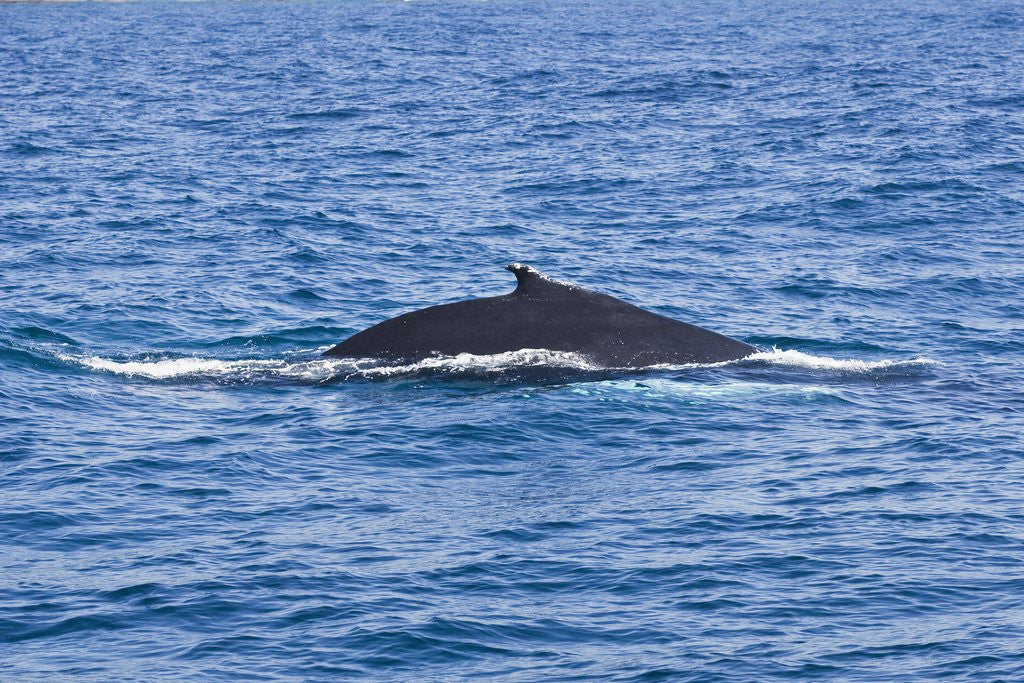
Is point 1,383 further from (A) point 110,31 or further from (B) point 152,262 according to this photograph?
(A) point 110,31

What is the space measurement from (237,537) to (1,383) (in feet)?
25.2

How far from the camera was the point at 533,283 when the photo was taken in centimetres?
2138

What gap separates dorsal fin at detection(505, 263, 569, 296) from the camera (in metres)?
21.2

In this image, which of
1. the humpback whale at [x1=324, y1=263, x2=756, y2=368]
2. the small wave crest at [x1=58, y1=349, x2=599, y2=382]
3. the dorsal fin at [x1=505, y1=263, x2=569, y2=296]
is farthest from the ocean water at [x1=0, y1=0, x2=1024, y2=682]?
the dorsal fin at [x1=505, y1=263, x2=569, y2=296]

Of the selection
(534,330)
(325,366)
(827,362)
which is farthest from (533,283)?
(827,362)

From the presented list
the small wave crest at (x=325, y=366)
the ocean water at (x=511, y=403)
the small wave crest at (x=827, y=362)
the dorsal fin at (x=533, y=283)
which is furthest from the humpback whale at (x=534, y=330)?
the small wave crest at (x=827, y=362)

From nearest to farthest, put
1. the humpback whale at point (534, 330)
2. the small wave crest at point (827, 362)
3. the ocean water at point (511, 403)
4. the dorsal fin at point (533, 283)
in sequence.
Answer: the ocean water at point (511, 403)
the dorsal fin at point (533, 283)
the humpback whale at point (534, 330)
the small wave crest at point (827, 362)

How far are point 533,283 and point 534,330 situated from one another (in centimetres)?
69

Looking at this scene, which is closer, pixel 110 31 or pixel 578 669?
pixel 578 669

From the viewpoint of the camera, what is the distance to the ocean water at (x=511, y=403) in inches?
553

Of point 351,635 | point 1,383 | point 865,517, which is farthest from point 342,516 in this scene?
point 1,383

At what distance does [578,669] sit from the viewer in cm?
1316

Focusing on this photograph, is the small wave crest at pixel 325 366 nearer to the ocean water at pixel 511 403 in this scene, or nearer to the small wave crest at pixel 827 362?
the ocean water at pixel 511 403

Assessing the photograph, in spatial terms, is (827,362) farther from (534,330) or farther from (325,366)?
(325,366)
